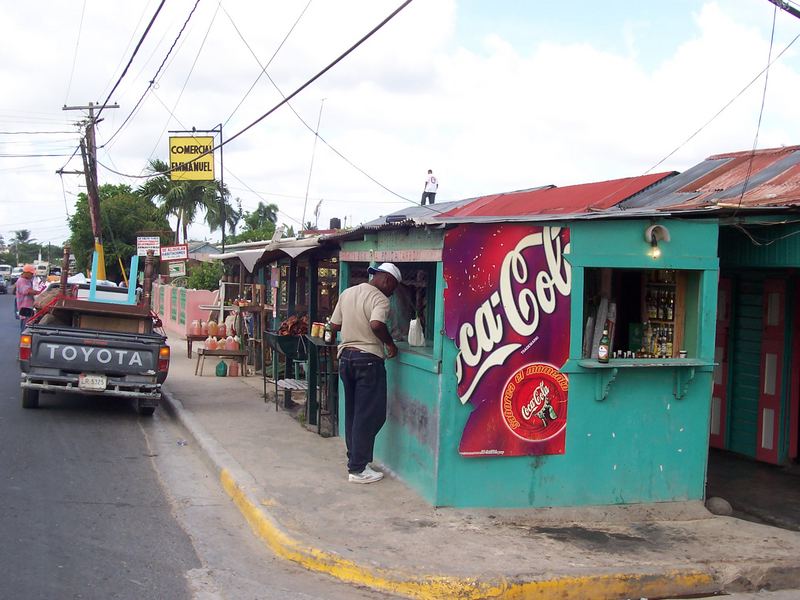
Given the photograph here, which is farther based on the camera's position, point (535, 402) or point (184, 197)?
point (184, 197)

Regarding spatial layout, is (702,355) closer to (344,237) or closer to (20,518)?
(344,237)

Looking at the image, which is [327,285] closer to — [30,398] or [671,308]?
[30,398]

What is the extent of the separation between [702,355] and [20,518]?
563 cm

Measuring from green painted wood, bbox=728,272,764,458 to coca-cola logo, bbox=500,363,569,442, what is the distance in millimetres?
3590

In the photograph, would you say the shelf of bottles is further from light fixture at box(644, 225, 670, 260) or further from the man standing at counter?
the man standing at counter

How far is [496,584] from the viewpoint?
5070 mm

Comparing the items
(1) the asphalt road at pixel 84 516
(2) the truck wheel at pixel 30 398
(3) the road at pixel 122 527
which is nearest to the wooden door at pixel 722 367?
(3) the road at pixel 122 527

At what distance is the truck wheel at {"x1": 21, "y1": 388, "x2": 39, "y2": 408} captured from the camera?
36.2ft

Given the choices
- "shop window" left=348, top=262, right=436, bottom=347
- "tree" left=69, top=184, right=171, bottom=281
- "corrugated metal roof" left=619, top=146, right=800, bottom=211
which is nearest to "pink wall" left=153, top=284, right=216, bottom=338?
"tree" left=69, top=184, right=171, bottom=281

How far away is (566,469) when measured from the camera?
6691 mm

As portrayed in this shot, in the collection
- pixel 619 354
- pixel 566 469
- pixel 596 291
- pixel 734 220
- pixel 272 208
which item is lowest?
pixel 566 469

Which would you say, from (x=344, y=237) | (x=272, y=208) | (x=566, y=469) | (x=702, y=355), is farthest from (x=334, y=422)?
(x=272, y=208)

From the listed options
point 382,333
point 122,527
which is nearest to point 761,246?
point 382,333

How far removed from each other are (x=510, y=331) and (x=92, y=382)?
20.9 feet
